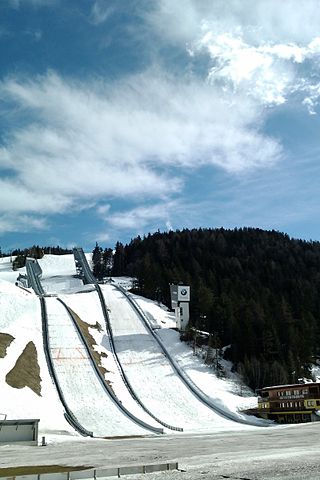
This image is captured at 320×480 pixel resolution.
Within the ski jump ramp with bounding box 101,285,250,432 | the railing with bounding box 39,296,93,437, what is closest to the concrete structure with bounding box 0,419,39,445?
the railing with bounding box 39,296,93,437

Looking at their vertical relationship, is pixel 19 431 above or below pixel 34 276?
below

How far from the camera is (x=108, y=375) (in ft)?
155

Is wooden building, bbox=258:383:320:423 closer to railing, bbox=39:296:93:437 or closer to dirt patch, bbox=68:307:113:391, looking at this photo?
dirt patch, bbox=68:307:113:391

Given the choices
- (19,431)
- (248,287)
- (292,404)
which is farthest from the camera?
(248,287)

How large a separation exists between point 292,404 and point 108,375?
715 inches

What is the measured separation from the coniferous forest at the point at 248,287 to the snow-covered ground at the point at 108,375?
6319mm

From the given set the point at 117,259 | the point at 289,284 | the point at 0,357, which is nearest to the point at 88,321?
the point at 0,357

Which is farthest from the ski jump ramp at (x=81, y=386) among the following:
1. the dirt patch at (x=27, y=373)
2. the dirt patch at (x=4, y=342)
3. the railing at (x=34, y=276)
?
the railing at (x=34, y=276)

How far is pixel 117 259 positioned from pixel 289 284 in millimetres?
62717

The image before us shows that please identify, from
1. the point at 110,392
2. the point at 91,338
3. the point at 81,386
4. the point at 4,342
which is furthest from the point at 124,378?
the point at 4,342

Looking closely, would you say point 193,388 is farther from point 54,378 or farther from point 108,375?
point 54,378

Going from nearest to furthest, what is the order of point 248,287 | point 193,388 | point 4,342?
point 193,388 < point 4,342 < point 248,287

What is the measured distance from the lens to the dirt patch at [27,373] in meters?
40.8

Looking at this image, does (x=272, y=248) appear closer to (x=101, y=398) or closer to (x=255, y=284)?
(x=255, y=284)
